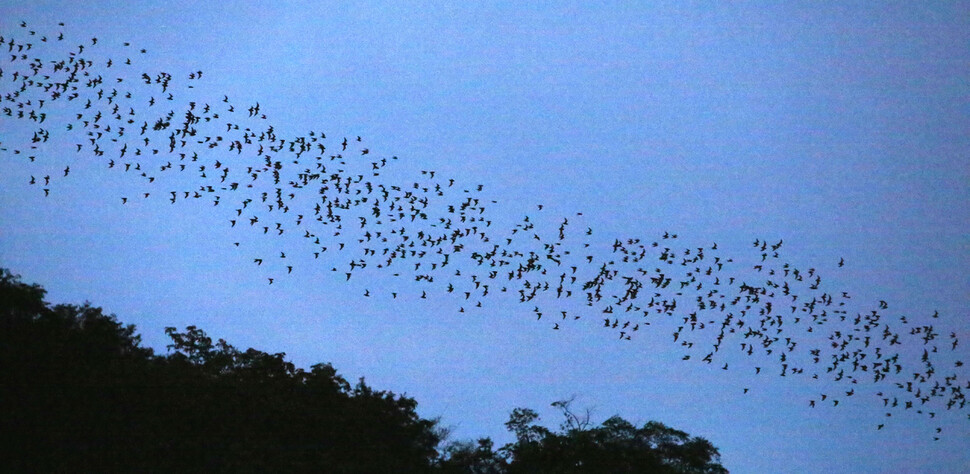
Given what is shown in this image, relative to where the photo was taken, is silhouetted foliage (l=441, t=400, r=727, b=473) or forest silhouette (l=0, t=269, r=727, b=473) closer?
forest silhouette (l=0, t=269, r=727, b=473)

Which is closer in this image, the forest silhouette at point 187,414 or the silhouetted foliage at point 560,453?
the forest silhouette at point 187,414

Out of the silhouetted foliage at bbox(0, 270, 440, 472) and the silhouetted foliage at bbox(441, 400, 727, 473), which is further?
the silhouetted foliage at bbox(441, 400, 727, 473)

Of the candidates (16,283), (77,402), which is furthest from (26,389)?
(16,283)

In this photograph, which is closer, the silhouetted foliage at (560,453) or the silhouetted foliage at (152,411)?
the silhouetted foliage at (152,411)

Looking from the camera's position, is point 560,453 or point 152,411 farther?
point 560,453

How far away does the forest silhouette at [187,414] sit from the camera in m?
24.5

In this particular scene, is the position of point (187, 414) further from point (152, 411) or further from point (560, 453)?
point (560, 453)

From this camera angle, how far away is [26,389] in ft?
81.8

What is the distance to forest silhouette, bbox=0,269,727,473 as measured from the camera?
2445 centimetres

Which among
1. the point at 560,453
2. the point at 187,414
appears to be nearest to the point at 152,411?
the point at 187,414

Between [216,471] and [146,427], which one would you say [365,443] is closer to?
[216,471]

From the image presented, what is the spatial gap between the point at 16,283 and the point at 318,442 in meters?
13.2

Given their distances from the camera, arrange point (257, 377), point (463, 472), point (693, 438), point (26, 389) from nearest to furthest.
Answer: point (26, 389) → point (257, 377) → point (463, 472) → point (693, 438)

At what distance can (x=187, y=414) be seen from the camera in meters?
26.6
